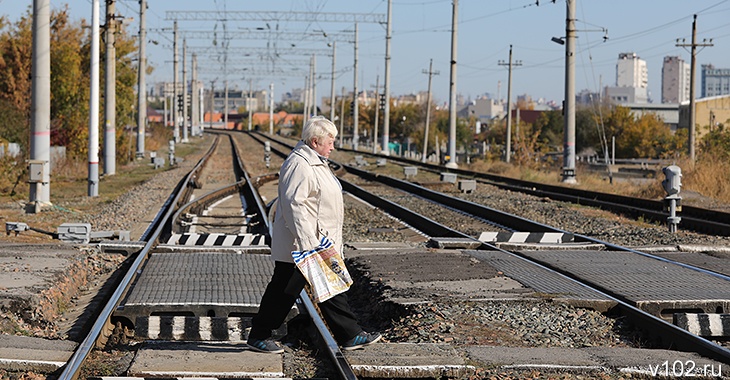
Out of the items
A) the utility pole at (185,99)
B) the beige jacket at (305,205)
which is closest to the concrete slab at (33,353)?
the beige jacket at (305,205)

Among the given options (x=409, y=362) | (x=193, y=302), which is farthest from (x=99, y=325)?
(x=409, y=362)

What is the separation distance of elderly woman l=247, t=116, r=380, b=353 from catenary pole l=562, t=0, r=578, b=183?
2770cm

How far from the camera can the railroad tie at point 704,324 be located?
8766 millimetres

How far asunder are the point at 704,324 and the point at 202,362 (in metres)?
4.37

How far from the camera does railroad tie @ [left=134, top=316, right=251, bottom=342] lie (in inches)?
339

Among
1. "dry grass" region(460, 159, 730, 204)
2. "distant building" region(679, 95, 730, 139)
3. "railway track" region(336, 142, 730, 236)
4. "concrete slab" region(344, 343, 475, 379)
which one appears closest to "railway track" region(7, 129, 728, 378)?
"concrete slab" region(344, 343, 475, 379)

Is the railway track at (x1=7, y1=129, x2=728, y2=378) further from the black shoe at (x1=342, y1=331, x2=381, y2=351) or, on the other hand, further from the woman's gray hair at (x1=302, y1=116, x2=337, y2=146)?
the woman's gray hair at (x1=302, y1=116, x2=337, y2=146)

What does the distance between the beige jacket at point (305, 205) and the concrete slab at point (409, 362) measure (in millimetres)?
848

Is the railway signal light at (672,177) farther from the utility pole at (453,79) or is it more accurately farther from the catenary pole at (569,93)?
the utility pole at (453,79)

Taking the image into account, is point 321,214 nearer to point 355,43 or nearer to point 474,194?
point 474,194

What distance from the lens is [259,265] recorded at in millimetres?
12328

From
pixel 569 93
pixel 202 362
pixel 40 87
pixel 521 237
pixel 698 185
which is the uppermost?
→ pixel 569 93

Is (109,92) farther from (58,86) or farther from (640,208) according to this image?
(640,208)

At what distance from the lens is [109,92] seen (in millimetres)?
32719
